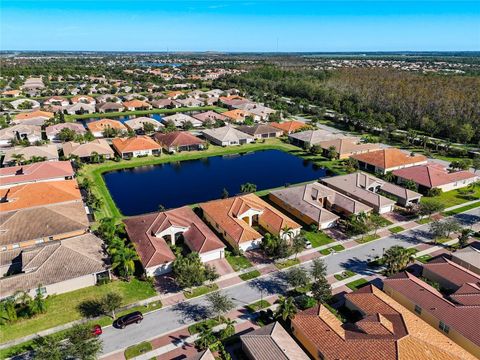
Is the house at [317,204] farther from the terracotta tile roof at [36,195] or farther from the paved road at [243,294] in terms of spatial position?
the terracotta tile roof at [36,195]

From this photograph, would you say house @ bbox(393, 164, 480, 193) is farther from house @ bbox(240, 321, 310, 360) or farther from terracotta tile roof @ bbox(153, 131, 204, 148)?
terracotta tile roof @ bbox(153, 131, 204, 148)

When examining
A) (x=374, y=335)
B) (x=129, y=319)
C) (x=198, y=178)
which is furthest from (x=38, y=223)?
(x=374, y=335)

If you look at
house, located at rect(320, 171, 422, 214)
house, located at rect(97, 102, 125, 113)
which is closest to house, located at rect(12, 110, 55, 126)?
house, located at rect(97, 102, 125, 113)

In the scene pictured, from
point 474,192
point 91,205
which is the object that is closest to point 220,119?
point 91,205

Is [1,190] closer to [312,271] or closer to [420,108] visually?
[312,271]

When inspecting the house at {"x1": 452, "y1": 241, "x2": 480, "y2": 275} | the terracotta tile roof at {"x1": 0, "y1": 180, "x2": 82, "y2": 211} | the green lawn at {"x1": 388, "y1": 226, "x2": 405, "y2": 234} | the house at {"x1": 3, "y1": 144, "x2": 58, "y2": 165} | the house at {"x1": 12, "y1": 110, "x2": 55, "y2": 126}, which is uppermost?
the house at {"x1": 12, "y1": 110, "x2": 55, "y2": 126}

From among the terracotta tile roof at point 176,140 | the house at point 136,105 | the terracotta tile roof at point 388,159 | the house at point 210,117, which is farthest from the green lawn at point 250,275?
the house at point 136,105

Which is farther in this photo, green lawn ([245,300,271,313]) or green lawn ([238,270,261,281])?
green lawn ([238,270,261,281])
